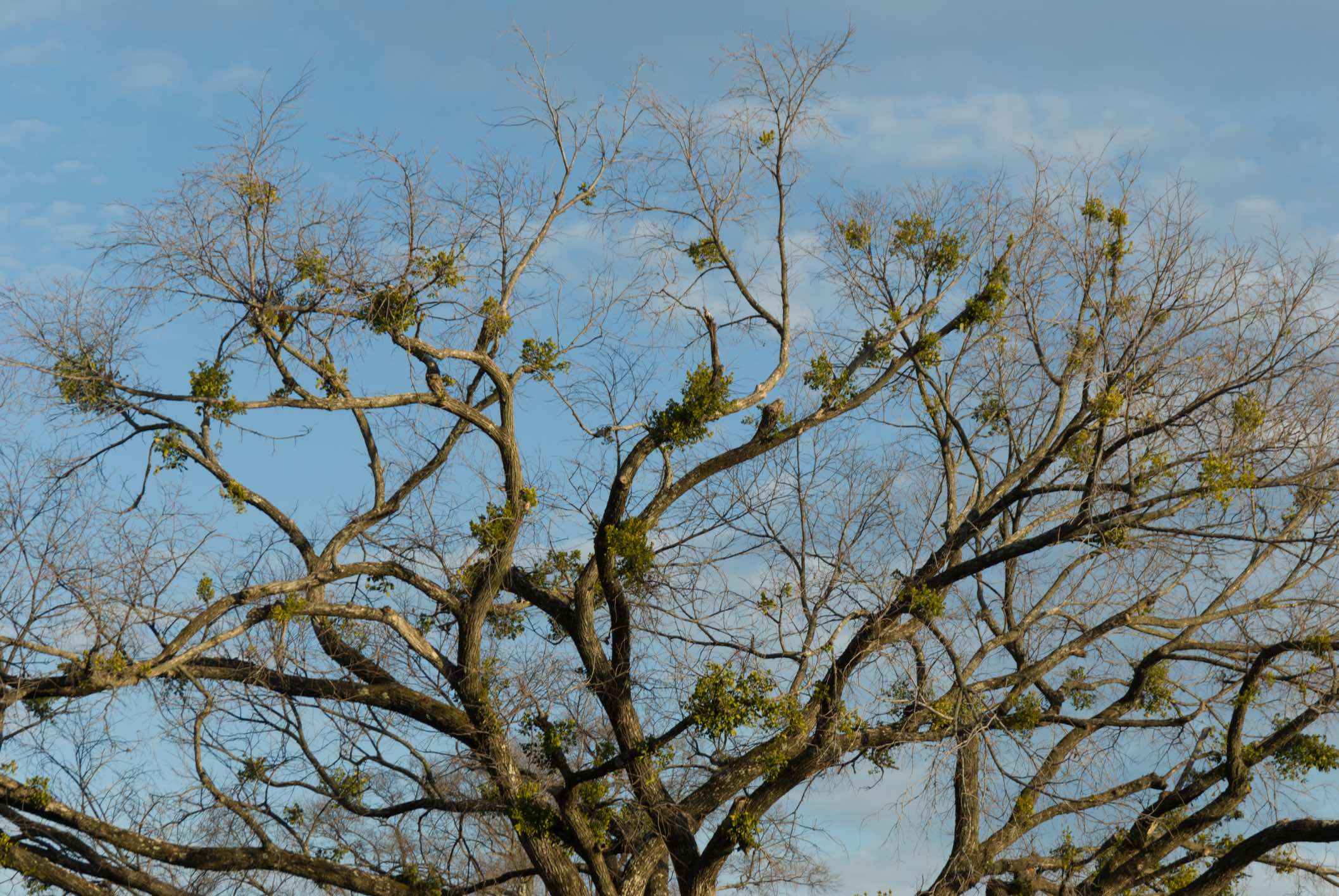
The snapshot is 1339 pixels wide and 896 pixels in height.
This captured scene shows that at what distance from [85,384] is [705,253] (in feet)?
21.3

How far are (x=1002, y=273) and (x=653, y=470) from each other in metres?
4.40

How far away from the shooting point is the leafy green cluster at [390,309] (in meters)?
12.1

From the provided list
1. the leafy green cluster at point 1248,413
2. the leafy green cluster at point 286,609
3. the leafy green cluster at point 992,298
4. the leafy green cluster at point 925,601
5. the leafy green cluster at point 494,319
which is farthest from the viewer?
the leafy green cluster at point 992,298

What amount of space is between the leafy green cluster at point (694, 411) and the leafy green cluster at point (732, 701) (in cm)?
244

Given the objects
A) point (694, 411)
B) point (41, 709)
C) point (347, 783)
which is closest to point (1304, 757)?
point (694, 411)

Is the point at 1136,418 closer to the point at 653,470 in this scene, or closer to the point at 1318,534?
the point at 1318,534

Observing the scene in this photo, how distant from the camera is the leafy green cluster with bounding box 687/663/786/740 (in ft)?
38.8

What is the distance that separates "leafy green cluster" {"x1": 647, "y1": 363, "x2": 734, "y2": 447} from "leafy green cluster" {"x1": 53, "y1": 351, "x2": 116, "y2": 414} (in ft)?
17.8

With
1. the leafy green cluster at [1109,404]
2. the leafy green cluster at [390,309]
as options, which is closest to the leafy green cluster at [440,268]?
the leafy green cluster at [390,309]

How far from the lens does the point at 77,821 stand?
12.0m

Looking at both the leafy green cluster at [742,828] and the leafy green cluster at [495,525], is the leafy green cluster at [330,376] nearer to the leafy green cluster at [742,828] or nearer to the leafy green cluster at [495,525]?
the leafy green cluster at [495,525]

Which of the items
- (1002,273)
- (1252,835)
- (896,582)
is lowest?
(1252,835)

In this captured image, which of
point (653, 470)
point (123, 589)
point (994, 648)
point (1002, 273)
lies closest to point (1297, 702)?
point (994, 648)

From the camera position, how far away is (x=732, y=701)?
1180 centimetres
